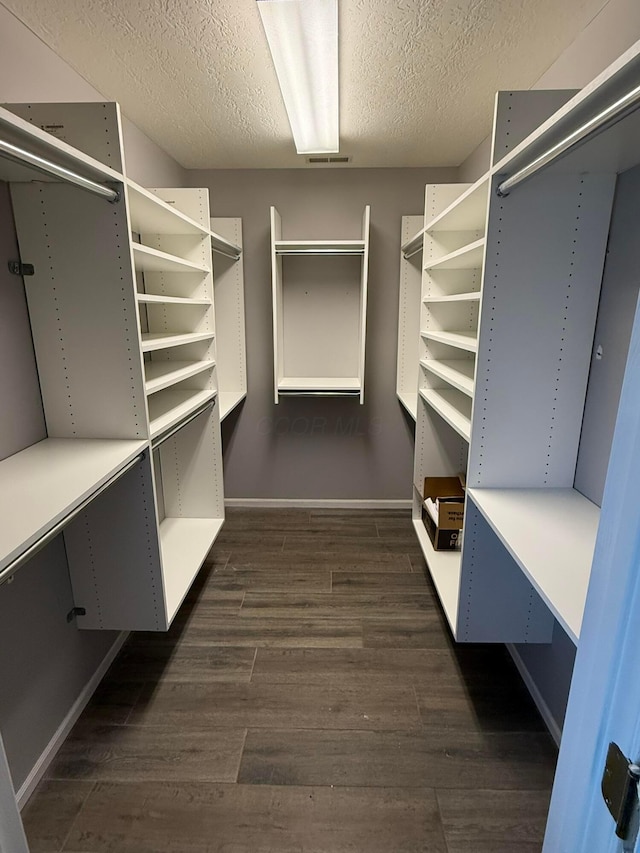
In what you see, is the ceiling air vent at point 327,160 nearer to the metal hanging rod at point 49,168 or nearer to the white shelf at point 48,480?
the metal hanging rod at point 49,168

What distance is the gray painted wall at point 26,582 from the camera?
4.59 feet

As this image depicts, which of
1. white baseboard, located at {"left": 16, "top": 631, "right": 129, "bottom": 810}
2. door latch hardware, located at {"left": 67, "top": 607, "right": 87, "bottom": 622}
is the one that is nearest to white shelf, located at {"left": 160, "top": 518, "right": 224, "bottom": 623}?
door latch hardware, located at {"left": 67, "top": 607, "right": 87, "bottom": 622}

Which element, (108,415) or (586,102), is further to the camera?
(108,415)

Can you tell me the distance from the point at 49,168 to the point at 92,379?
696 millimetres

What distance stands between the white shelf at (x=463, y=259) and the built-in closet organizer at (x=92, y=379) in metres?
1.17

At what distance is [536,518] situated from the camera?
1.36m

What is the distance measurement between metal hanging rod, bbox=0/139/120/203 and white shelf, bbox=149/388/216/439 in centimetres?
79

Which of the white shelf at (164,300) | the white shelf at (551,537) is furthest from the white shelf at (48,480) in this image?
the white shelf at (551,537)

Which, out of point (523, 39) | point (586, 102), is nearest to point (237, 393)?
point (523, 39)

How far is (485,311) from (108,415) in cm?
135

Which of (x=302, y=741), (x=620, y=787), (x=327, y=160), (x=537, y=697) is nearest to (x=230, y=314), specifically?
(x=327, y=160)

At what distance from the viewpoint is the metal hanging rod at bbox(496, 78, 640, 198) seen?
2.46 ft

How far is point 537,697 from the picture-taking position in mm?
1800

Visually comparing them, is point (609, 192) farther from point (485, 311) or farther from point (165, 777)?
point (165, 777)
